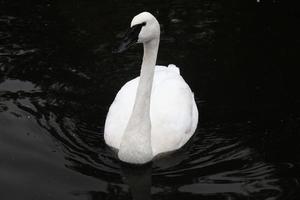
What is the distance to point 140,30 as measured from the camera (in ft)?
24.9

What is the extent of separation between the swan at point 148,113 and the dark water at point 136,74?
0.60 feet

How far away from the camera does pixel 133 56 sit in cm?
1114

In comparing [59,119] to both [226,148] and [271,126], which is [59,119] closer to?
[226,148]

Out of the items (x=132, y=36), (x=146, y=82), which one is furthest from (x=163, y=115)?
(x=132, y=36)

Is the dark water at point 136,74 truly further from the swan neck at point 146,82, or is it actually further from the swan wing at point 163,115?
the swan neck at point 146,82

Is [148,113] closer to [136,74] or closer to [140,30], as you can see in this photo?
[140,30]

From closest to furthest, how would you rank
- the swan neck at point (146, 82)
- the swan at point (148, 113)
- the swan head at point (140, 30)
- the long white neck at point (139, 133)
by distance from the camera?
1. the swan head at point (140, 30)
2. the swan at point (148, 113)
3. the swan neck at point (146, 82)
4. the long white neck at point (139, 133)

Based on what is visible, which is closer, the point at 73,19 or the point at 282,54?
the point at 282,54

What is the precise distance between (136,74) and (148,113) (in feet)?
8.29

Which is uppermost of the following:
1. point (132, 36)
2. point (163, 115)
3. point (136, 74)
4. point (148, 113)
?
point (132, 36)

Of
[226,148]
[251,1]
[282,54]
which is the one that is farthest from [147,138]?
[251,1]

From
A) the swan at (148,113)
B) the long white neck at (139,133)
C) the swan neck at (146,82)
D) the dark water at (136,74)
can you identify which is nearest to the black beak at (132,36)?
the swan at (148,113)

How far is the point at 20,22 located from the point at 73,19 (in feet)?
3.21

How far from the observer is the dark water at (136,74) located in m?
7.90
